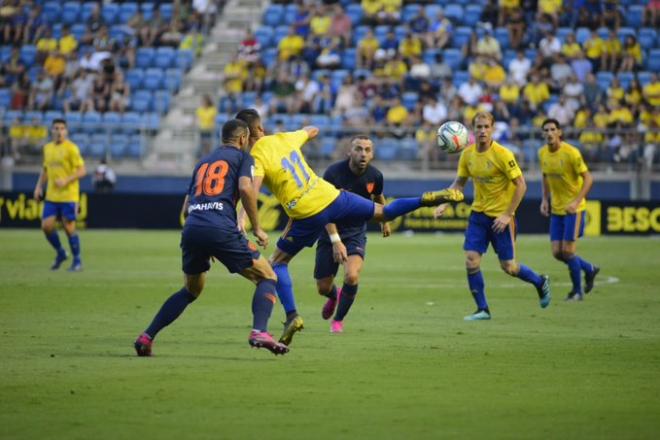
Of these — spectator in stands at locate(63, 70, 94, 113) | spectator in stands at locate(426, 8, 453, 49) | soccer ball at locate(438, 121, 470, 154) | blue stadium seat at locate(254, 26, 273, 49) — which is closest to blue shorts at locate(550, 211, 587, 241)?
soccer ball at locate(438, 121, 470, 154)

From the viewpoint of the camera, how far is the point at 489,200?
597 inches

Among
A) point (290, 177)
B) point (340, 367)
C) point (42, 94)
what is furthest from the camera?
point (42, 94)

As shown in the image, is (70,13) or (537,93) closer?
(537,93)

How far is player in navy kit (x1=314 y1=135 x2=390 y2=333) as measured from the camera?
531 inches

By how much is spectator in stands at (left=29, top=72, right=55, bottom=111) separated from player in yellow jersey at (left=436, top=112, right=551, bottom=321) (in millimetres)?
24819

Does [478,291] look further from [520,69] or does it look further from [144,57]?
[144,57]

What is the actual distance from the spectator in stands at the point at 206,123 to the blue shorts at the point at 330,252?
2143 cm

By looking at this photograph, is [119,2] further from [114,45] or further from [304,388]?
[304,388]

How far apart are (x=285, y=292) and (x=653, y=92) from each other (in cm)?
2447

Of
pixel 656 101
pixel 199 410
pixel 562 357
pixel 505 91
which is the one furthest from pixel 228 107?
pixel 199 410

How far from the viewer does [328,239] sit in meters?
14.0

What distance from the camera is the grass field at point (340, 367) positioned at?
7.94 m

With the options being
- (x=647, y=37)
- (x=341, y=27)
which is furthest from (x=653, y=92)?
(x=341, y=27)

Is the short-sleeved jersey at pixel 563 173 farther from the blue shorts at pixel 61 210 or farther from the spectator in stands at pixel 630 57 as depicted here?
the spectator in stands at pixel 630 57
